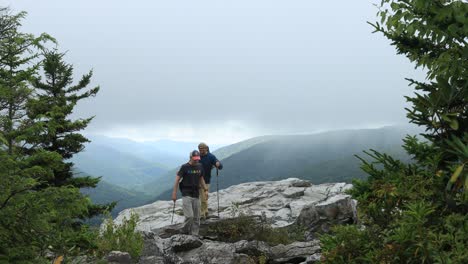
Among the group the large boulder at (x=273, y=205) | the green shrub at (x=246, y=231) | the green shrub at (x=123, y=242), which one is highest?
the green shrub at (x=123, y=242)

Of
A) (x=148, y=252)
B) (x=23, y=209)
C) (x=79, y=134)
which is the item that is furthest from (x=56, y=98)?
(x=23, y=209)

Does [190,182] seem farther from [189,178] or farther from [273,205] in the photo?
[273,205]

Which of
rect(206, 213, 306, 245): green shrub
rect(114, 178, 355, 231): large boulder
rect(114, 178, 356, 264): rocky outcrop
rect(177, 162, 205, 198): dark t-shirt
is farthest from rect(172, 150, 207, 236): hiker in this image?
rect(114, 178, 355, 231): large boulder

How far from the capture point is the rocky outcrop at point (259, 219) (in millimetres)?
12195

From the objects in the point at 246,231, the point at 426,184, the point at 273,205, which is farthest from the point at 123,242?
the point at 273,205

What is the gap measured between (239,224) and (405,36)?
12.9m

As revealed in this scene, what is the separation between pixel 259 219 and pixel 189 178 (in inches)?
198

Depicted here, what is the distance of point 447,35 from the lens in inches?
137

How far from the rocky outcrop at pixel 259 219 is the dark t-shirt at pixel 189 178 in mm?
1671

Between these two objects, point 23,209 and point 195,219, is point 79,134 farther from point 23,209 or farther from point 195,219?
point 23,209

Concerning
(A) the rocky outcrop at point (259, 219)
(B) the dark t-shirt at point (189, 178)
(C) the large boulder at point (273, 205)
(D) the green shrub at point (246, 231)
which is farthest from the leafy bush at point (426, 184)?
(C) the large boulder at point (273, 205)

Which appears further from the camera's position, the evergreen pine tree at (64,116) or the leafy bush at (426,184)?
the evergreen pine tree at (64,116)

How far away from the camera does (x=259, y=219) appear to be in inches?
718

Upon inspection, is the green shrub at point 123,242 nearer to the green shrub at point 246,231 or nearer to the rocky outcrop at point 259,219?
the rocky outcrop at point 259,219
